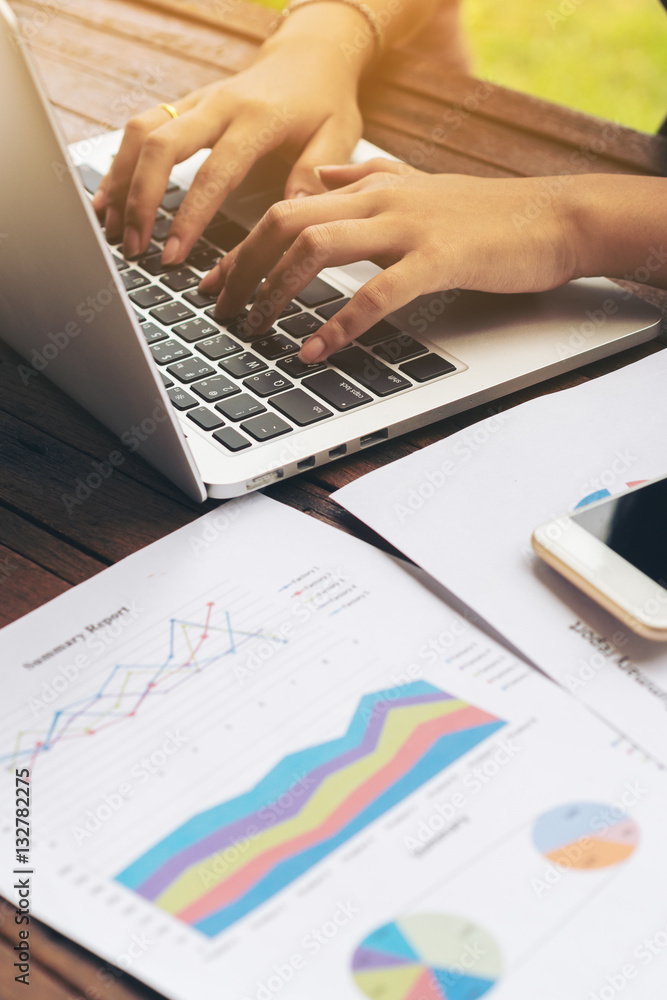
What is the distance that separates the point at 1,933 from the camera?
0.34 m

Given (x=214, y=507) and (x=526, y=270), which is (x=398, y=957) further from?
(x=526, y=270)

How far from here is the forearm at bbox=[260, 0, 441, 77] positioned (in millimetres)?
963

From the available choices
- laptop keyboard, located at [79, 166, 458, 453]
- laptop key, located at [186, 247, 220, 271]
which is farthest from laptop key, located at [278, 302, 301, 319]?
laptop key, located at [186, 247, 220, 271]

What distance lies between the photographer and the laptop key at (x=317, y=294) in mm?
679

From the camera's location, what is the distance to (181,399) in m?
0.58

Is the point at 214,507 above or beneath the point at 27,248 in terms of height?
beneath

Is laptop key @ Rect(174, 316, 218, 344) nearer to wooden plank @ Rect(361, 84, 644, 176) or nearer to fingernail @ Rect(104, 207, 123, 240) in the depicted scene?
fingernail @ Rect(104, 207, 123, 240)

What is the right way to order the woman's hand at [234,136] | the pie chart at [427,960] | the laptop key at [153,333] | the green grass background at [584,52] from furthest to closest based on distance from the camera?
the green grass background at [584,52]
the woman's hand at [234,136]
the laptop key at [153,333]
the pie chart at [427,960]

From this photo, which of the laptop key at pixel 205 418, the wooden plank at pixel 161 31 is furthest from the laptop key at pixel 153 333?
the wooden plank at pixel 161 31

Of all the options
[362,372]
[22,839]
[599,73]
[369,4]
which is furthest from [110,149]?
[599,73]

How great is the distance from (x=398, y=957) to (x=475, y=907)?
4 centimetres

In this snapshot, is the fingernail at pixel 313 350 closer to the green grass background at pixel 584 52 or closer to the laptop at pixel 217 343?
the laptop at pixel 217 343

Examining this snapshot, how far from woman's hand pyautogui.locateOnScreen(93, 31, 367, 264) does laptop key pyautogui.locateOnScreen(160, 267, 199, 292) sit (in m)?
0.02

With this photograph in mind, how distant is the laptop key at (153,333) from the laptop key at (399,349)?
0.16 m
